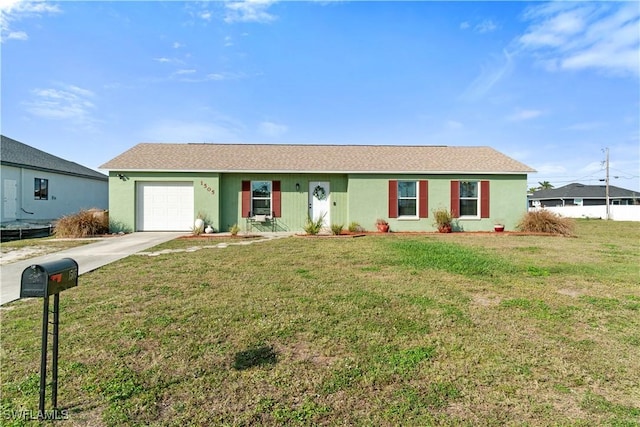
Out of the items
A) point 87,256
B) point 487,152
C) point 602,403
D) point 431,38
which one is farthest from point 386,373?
point 487,152

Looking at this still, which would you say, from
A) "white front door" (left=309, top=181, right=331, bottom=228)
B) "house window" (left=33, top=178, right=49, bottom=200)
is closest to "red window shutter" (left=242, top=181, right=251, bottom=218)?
"white front door" (left=309, top=181, right=331, bottom=228)

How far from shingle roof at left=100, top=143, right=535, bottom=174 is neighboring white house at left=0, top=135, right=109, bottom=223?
6690 millimetres

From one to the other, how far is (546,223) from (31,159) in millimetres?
26704

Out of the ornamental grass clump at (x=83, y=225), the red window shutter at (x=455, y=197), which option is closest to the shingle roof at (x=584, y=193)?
the red window shutter at (x=455, y=197)

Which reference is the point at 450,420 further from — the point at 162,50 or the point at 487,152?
the point at 487,152

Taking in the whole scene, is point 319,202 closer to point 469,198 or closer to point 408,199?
point 408,199

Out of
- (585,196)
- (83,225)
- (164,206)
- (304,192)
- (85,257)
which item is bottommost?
(85,257)

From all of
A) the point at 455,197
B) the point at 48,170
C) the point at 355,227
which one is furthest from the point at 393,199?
the point at 48,170

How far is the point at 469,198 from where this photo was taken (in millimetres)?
14344

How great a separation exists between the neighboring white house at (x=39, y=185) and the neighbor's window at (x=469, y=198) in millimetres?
21150

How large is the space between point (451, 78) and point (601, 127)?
17634mm

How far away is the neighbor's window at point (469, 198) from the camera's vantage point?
1430 cm

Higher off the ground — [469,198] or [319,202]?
[469,198]

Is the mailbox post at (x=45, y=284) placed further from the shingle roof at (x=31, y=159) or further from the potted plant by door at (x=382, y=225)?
the shingle roof at (x=31, y=159)
